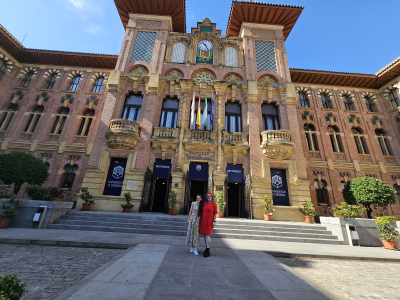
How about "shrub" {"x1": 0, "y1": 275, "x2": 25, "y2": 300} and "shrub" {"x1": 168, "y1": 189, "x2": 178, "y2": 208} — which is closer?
"shrub" {"x1": 0, "y1": 275, "x2": 25, "y2": 300}

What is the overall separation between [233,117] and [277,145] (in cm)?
500

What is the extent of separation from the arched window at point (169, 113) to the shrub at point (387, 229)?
49.7 feet

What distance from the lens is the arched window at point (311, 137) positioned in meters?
18.0

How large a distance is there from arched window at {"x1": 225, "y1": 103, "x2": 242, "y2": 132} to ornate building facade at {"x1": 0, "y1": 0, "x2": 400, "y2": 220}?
10 cm

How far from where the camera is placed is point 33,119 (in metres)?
17.6

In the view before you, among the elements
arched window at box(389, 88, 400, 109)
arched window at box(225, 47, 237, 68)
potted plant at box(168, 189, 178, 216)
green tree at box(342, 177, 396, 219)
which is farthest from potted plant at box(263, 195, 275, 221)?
arched window at box(389, 88, 400, 109)

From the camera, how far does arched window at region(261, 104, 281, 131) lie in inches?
652

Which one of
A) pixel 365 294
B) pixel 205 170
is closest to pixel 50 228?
pixel 205 170

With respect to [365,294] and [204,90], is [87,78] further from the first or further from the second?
[365,294]

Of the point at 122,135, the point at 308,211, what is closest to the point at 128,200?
the point at 122,135

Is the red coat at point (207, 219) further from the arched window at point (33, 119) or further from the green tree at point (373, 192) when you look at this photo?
the arched window at point (33, 119)

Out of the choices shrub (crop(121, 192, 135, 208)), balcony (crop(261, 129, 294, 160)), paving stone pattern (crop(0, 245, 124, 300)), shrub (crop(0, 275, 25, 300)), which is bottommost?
paving stone pattern (crop(0, 245, 124, 300))

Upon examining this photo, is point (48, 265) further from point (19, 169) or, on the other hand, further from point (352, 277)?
point (19, 169)

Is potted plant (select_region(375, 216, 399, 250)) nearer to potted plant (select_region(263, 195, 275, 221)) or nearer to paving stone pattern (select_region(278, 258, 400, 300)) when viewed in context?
paving stone pattern (select_region(278, 258, 400, 300))
